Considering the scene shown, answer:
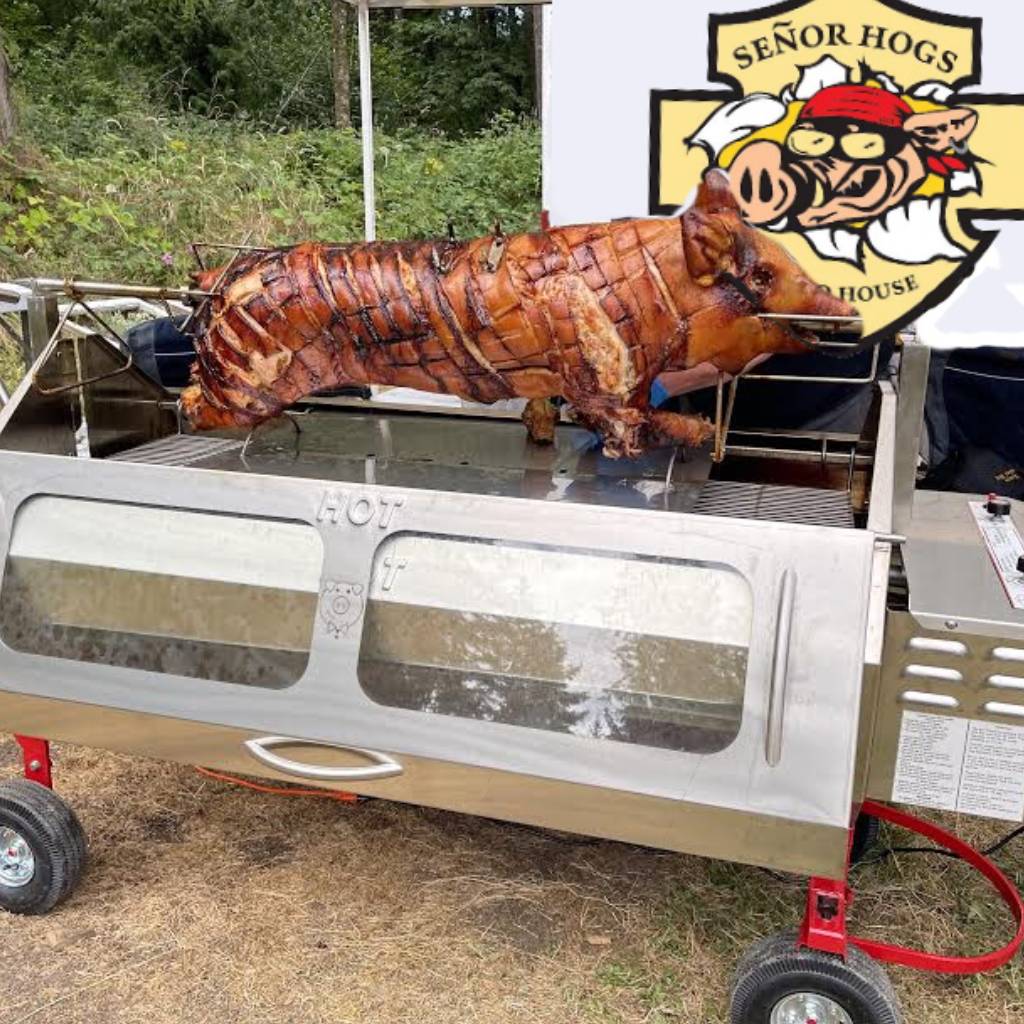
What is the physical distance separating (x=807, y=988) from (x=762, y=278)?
1.37 meters

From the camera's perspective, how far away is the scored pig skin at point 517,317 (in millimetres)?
2219

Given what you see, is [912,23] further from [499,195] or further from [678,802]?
[499,195]

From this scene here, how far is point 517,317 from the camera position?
234cm

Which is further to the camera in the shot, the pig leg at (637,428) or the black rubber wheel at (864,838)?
the black rubber wheel at (864,838)

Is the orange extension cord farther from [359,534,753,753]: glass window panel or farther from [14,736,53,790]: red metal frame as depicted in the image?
[359,534,753,753]: glass window panel

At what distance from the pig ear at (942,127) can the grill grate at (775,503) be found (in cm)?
136

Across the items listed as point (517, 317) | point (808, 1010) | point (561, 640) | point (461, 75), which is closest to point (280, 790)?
point (561, 640)

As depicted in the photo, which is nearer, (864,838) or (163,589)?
(163,589)

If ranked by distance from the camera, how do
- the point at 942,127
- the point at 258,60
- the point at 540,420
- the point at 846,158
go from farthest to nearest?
the point at 258,60, the point at 846,158, the point at 942,127, the point at 540,420

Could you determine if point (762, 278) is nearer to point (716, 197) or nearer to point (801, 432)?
point (716, 197)

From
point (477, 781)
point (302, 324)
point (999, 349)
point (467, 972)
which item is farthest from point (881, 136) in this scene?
point (467, 972)

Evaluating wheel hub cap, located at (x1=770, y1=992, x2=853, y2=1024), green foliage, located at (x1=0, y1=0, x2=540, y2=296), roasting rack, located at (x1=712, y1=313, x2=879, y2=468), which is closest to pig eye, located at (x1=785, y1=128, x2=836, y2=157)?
roasting rack, located at (x1=712, y1=313, x2=879, y2=468)

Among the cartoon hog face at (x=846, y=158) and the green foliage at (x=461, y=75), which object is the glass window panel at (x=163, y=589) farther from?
the green foliage at (x=461, y=75)

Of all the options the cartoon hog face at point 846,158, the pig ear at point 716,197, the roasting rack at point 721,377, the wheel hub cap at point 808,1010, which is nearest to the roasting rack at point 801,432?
the roasting rack at point 721,377
